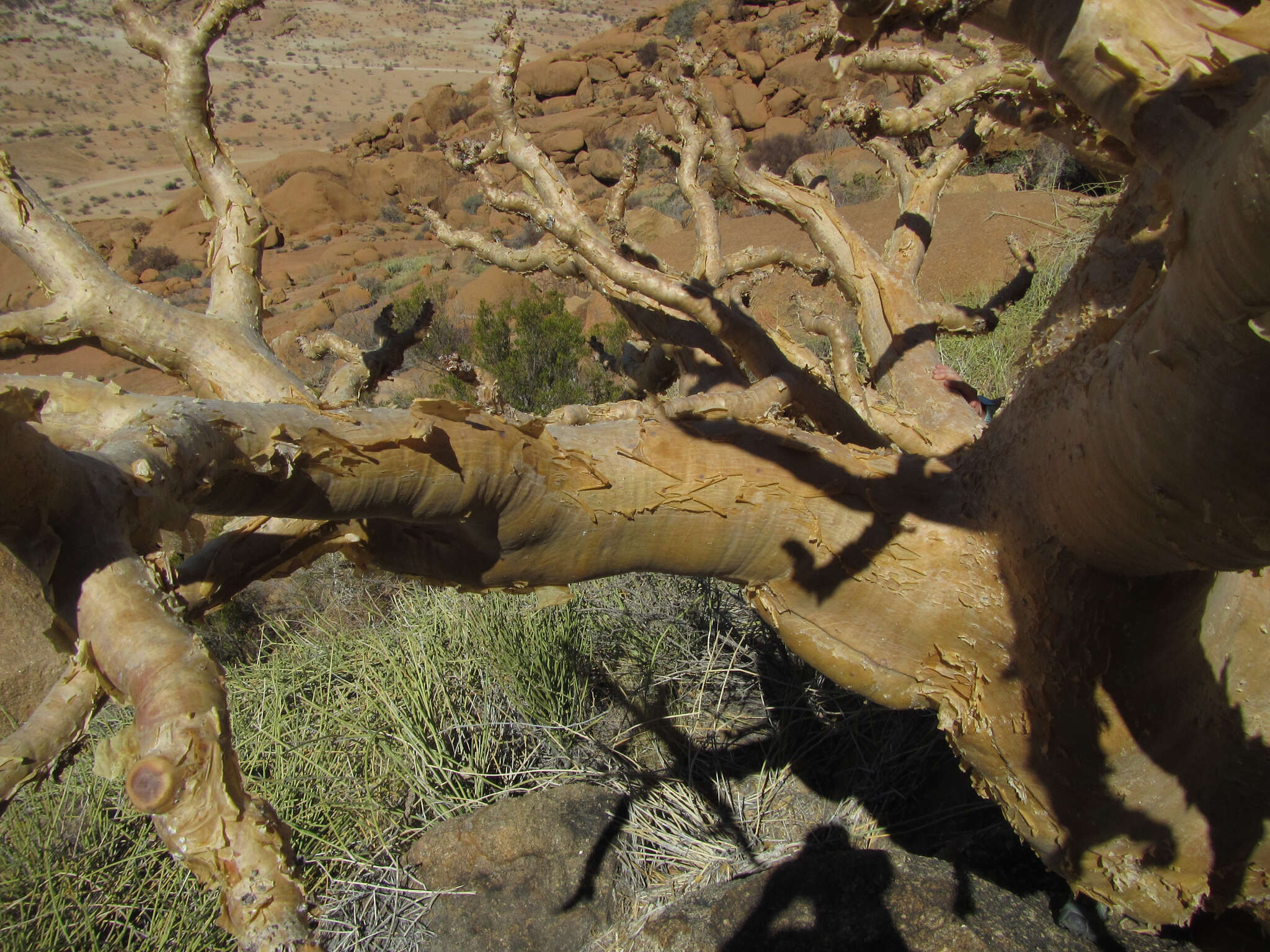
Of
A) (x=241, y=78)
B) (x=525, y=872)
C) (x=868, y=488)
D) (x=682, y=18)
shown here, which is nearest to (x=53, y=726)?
(x=868, y=488)

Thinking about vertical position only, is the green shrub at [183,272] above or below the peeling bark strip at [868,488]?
below

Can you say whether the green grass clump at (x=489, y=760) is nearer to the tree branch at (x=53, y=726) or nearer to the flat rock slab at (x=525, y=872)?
the flat rock slab at (x=525, y=872)

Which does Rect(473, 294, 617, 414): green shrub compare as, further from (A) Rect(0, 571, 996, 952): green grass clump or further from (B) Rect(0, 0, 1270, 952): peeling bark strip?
(B) Rect(0, 0, 1270, 952): peeling bark strip

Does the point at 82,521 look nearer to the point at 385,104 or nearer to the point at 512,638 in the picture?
the point at 512,638

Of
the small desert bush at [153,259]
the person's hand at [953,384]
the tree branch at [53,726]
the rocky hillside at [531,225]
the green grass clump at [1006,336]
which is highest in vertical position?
the tree branch at [53,726]

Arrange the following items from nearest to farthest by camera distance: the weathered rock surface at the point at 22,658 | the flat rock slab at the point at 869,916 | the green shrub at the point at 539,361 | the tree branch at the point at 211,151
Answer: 1. the tree branch at the point at 211,151
2. the flat rock slab at the point at 869,916
3. the weathered rock surface at the point at 22,658
4. the green shrub at the point at 539,361

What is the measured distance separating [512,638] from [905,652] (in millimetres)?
2488

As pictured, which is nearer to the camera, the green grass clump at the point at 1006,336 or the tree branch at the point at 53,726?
the tree branch at the point at 53,726

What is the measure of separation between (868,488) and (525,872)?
222cm

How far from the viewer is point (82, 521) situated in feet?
2.42

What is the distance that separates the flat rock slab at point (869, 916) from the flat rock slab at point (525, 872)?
341 mm

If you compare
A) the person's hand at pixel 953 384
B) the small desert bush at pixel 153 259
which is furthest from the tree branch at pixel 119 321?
the small desert bush at pixel 153 259

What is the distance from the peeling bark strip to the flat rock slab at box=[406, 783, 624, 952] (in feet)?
5.92

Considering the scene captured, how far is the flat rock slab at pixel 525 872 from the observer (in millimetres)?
2777
